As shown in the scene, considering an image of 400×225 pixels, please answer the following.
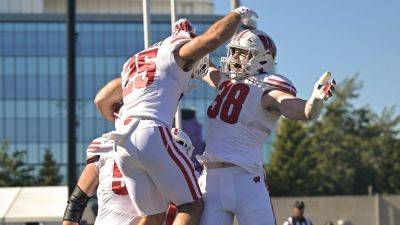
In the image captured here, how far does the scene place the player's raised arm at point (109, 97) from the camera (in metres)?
6.80

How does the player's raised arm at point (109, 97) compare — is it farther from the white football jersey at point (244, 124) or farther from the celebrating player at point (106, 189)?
the white football jersey at point (244, 124)

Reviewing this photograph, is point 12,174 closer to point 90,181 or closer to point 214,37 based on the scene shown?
point 90,181

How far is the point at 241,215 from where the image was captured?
6.30m

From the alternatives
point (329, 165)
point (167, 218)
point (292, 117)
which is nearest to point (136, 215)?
point (167, 218)

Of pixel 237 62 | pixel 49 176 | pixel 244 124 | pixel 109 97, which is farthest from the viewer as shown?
pixel 49 176

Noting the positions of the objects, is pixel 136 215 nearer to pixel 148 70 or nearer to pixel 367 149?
pixel 148 70

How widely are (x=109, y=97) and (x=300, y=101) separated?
Result: 149 centimetres

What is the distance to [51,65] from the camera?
74.5m

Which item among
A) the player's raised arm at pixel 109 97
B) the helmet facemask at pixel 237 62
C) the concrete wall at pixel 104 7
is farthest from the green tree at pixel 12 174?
the helmet facemask at pixel 237 62

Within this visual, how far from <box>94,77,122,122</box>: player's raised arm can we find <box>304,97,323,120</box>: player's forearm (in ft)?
4.75

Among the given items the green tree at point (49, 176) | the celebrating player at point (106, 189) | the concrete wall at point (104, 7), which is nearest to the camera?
the celebrating player at point (106, 189)

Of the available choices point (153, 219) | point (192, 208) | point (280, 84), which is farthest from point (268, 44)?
point (153, 219)

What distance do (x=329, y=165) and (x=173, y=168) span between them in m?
53.1

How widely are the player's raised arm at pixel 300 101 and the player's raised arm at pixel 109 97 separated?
1.08 m
